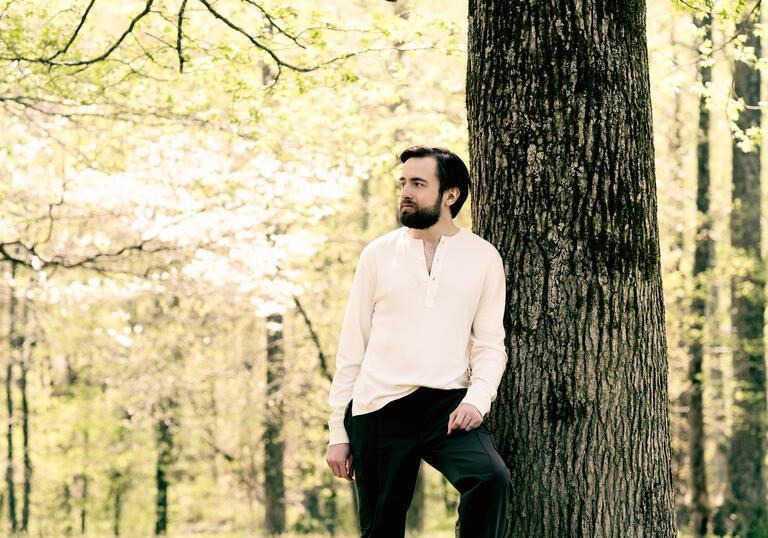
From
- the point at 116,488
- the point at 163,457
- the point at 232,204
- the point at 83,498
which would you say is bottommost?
the point at 83,498

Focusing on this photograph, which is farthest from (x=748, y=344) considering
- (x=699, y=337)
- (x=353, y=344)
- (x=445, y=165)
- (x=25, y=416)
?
(x=25, y=416)

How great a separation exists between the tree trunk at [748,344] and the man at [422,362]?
8722mm

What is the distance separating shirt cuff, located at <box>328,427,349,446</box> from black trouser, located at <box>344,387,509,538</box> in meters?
0.03

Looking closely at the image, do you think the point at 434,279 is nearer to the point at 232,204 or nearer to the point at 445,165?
the point at 445,165

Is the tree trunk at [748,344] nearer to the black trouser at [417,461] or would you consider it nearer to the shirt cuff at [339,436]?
the black trouser at [417,461]

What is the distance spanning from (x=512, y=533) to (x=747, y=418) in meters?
8.94

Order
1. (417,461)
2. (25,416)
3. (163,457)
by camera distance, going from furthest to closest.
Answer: (25,416) < (163,457) < (417,461)

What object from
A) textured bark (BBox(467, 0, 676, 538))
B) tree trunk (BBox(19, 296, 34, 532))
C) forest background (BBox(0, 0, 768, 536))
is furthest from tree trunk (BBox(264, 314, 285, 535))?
textured bark (BBox(467, 0, 676, 538))

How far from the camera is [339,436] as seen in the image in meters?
3.21

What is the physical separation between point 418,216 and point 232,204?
7698 mm

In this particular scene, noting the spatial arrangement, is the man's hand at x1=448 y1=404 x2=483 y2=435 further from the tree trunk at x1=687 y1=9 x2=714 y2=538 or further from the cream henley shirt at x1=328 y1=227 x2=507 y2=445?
the tree trunk at x1=687 y1=9 x2=714 y2=538

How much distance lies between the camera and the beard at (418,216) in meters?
3.12

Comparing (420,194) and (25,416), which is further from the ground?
(420,194)

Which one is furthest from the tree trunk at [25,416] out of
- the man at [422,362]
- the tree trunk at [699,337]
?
the man at [422,362]
